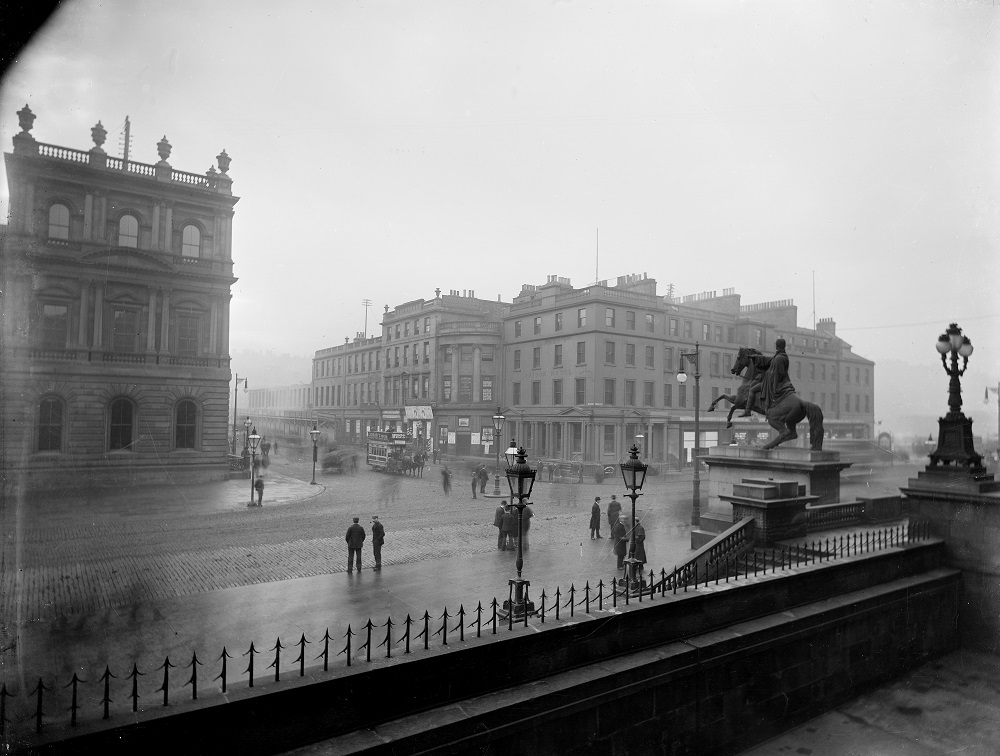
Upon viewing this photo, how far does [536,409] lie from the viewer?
23.0 m

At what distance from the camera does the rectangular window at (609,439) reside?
76.8 feet

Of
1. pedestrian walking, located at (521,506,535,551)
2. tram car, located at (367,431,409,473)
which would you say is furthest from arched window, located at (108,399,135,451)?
pedestrian walking, located at (521,506,535,551)

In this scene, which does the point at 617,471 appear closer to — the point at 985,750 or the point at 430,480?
the point at 430,480

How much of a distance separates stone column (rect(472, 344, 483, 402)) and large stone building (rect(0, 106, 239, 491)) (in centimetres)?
1037

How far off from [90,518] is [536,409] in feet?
52.3

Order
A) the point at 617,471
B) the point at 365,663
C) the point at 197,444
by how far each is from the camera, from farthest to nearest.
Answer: the point at 617,471
the point at 197,444
the point at 365,663

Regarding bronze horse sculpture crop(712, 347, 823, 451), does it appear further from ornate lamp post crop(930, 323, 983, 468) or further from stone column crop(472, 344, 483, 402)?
stone column crop(472, 344, 483, 402)

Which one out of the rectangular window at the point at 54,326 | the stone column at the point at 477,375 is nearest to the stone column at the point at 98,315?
the rectangular window at the point at 54,326

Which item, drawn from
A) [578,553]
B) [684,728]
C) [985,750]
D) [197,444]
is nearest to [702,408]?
[578,553]

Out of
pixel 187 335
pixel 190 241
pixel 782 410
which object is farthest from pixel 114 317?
pixel 782 410

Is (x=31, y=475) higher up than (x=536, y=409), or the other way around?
(x=536, y=409)

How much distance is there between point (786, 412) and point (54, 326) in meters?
22.2

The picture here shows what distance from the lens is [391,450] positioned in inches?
1244

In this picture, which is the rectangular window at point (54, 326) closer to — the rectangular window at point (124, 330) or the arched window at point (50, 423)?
the rectangular window at point (124, 330)
